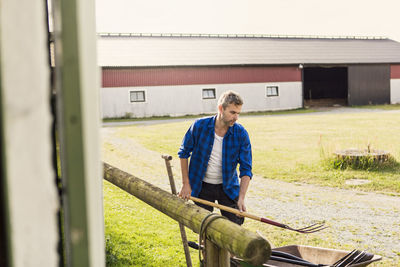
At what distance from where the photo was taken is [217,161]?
449cm

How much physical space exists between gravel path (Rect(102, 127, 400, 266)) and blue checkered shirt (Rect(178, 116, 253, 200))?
2064mm

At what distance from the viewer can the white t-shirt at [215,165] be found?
444 cm

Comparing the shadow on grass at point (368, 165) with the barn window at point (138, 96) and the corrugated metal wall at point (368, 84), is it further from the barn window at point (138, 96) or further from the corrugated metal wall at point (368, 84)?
the corrugated metal wall at point (368, 84)

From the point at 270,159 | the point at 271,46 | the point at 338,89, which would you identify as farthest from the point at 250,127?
the point at 338,89

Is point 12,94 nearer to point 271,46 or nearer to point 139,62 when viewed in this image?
point 139,62

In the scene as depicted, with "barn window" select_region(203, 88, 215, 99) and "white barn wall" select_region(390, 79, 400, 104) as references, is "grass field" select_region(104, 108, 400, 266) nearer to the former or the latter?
"barn window" select_region(203, 88, 215, 99)

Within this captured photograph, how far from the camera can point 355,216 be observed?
692 centimetres

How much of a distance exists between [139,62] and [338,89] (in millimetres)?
18333

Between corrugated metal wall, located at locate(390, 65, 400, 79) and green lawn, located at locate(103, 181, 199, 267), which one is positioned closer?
green lawn, located at locate(103, 181, 199, 267)

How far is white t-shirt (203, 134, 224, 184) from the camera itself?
444 cm

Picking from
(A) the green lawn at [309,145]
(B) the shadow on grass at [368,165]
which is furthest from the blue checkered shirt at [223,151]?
(B) the shadow on grass at [368,165]

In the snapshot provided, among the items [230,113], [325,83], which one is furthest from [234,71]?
[230,113]

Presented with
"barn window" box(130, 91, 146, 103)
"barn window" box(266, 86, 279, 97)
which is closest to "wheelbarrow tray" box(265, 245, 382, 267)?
"barn window" box(130, 91, 146, 103)

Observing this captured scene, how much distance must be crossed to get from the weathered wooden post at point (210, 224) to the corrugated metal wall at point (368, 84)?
32.7 meters
